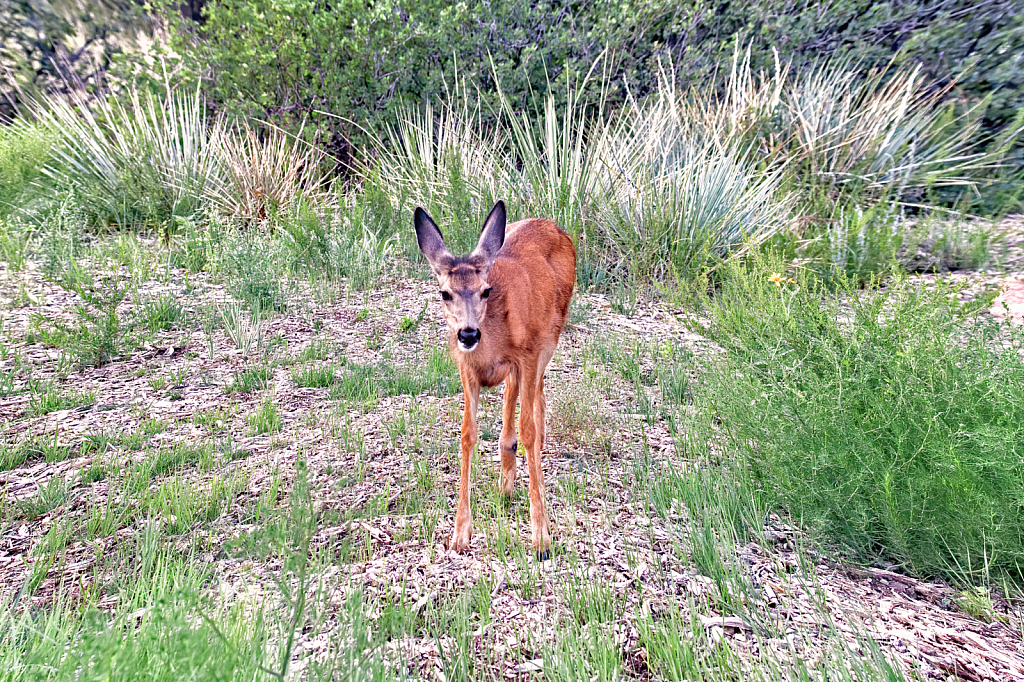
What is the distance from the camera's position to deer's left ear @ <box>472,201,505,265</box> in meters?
2.60

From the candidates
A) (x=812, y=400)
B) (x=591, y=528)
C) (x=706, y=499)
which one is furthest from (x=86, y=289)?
(x=812, y=400)

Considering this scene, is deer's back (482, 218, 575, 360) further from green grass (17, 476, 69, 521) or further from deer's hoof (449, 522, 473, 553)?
green grass (17, 476, 69, 521)

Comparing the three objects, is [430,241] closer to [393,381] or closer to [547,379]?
[393,381]

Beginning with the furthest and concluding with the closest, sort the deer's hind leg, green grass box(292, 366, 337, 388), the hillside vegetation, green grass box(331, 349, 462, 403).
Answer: green grass box(292, 366, 337, 388), green grass box(331, 349, 462, 403), the deer's hind leg, the hillside vegetation

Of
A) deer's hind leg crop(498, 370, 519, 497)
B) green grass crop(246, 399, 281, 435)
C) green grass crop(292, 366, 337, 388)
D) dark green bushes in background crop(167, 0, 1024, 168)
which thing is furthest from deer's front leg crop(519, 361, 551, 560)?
dark green bushes in background crop(167, 0, 1024, 168)

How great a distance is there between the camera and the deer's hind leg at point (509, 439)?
2.81 metres

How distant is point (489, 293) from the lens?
2.58 m

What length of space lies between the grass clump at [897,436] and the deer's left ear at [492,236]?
132 cm

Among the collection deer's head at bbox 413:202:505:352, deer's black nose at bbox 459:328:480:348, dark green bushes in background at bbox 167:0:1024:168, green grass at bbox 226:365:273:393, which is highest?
dark green bushes in background at bbox 167:0:1024:168

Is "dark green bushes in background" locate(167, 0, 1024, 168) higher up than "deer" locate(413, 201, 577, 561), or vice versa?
"dark green bushes in background" locate(167, 0, 1024, 168)

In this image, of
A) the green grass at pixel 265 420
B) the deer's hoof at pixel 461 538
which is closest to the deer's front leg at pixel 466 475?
the deer's hoof at pixel 461 538

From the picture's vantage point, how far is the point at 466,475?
2590 millimetres

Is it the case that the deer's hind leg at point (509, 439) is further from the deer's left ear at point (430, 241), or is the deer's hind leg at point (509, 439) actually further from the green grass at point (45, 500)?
the green grass at point (45, 500)

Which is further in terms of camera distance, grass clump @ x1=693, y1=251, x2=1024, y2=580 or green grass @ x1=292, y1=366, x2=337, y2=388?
green grass @ x1=292, y1=366, x2=337, y2=388
